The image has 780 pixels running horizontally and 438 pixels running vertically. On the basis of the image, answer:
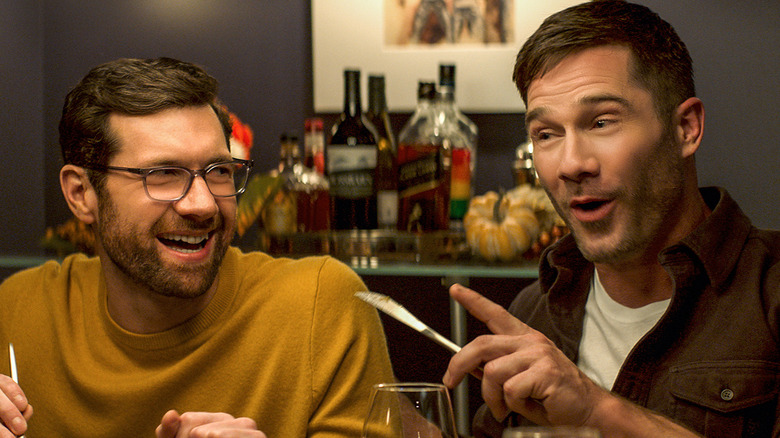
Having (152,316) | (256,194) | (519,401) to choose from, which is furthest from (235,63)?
(519,401)

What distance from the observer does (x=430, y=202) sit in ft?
5.94

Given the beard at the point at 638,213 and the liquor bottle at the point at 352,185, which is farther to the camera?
the liquor bottle at the point at 352,185

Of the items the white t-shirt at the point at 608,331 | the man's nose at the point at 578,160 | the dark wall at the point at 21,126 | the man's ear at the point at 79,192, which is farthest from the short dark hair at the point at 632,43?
the dark wall at the point at 21,126

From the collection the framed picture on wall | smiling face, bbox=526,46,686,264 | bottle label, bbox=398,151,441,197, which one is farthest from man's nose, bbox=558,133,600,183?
the framed picture on wall

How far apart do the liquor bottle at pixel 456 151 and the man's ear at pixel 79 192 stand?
79cm

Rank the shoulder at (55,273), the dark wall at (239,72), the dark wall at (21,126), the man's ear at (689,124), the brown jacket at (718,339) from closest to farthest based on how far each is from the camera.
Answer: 1. the brown jacket at (718,339)
2. the man's ear at (689,124)
3. the shoulder at (55,273)
4. the dark wall at (239,72)
5. the dark wall at (21,126)

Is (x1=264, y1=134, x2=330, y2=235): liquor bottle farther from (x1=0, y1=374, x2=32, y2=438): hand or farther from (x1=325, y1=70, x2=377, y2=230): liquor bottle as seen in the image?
(x1=0, y1=374, x2=32, y2=438): hand

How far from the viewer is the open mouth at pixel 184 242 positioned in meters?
1.29

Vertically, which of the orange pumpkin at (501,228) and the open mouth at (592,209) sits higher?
the open mouth at (592,209)

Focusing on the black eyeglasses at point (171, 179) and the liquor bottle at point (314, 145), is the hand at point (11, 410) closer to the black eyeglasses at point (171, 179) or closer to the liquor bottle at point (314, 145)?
the black eyeglasses at point (171, 179)

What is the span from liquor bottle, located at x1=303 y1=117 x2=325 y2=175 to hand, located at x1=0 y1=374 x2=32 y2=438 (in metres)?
1.06

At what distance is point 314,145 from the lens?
2021 mm

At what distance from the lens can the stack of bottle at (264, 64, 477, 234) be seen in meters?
1.81

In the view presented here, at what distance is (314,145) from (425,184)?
1.18 ft
